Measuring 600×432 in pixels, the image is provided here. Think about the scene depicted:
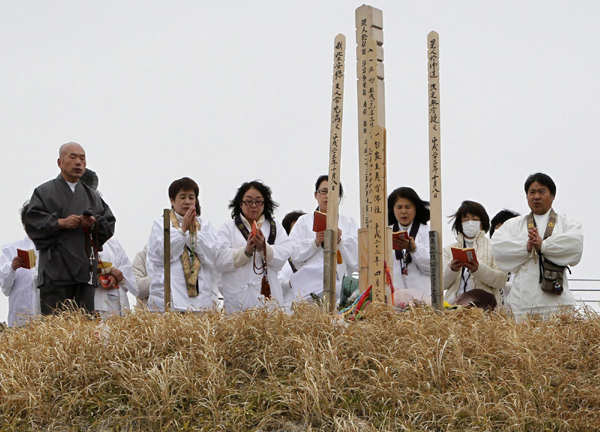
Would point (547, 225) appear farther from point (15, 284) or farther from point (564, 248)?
point (15, 284)

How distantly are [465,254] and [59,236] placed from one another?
4.15 m

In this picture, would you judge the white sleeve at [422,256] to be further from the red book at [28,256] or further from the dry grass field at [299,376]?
the red book at [28,256]

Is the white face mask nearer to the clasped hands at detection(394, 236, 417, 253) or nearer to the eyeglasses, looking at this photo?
the clasped hands at detection(394, 236, 417, 253)

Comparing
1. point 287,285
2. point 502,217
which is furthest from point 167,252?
point 502,217

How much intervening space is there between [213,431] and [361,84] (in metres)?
3.70

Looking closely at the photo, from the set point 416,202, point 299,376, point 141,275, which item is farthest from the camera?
point 141,275

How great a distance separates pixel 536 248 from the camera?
8031mm

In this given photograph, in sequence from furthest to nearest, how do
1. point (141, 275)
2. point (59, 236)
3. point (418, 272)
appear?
point (141, 275)
point (418, 272)
point (59, 236)

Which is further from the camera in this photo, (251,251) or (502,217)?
(502,217)

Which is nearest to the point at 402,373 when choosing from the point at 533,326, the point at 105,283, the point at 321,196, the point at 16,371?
the point at 533,326

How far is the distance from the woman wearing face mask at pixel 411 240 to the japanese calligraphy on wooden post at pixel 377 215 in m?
1.37

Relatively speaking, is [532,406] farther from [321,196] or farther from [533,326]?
[321,196]

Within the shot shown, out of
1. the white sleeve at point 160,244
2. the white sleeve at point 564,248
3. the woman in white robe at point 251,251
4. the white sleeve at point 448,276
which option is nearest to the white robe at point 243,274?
the woman in white robe at point 251,251

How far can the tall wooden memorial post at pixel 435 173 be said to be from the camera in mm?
6863
